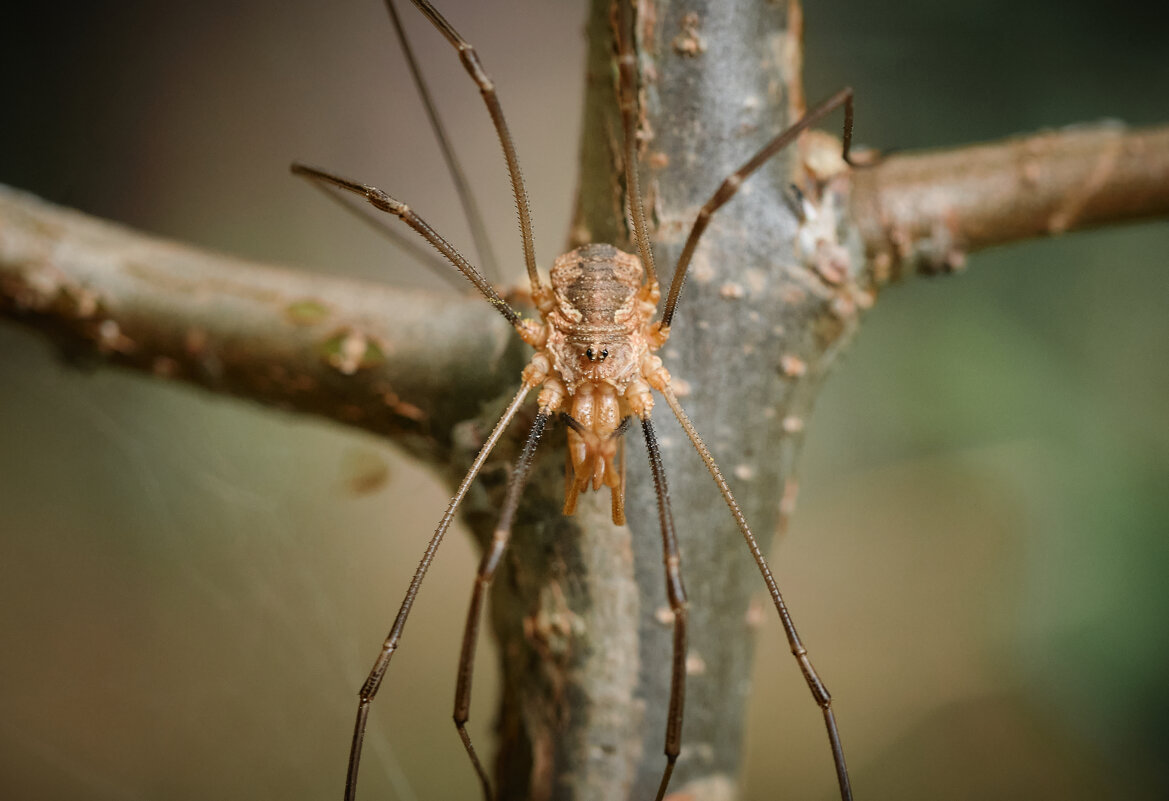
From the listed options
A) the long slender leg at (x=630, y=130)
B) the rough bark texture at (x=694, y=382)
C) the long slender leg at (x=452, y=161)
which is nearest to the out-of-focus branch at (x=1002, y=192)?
the rough bark texture at (x=694, y=382)

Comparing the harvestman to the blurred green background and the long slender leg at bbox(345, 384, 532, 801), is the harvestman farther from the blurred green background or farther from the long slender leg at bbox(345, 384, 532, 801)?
the blurred green background

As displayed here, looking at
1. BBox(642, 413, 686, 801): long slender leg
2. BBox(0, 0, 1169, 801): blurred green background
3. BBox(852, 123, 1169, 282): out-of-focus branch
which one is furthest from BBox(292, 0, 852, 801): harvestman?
BBox(0, 0, 1169, 801): blurred green background

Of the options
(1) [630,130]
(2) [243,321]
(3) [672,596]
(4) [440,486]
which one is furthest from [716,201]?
(4) [440,486]

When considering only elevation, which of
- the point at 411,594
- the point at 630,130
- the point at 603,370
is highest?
the point at 630,130

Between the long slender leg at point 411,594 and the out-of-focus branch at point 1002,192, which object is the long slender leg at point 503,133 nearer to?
the long slender leg at point 411,594

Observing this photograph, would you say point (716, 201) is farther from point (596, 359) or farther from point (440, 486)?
point (440, 486)
